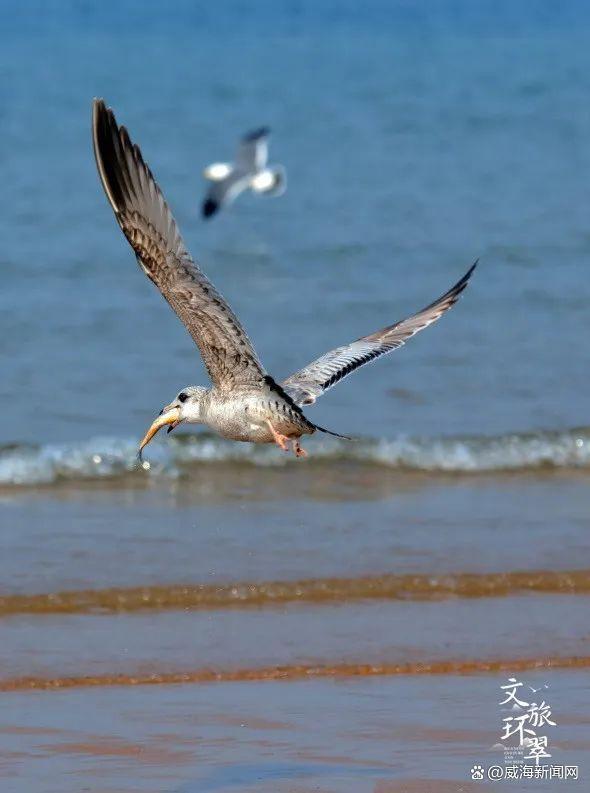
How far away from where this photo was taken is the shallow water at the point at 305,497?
21.3 ft

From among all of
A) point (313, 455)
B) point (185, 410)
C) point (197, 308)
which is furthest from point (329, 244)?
point (197, 308)

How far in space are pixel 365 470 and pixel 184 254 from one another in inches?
160

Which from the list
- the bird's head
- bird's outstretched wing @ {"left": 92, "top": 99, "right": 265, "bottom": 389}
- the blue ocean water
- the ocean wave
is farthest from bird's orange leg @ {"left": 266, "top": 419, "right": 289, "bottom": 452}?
the blue ocean water

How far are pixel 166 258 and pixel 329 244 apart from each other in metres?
11.1

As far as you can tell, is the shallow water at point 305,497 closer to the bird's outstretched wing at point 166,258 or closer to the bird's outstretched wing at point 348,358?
the bird's outstretched wing at point 348,358

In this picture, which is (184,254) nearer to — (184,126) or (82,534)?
(82,534)

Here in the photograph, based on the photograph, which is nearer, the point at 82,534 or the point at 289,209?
the point at 82,534

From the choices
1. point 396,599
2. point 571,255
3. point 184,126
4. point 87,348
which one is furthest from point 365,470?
point 184,126

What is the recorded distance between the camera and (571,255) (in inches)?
676

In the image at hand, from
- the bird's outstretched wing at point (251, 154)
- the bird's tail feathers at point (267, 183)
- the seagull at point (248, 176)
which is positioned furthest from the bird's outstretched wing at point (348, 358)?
the bird's outstretched wing at point (251, 154)

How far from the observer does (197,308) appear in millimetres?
6570

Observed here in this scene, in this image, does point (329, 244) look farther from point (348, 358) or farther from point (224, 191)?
point (348, 358)

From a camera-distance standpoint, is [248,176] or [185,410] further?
[248,176]

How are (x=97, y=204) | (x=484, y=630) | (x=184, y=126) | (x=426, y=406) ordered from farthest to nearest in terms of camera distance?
(x=184, y=126)
(x=97, y=204)
(x=426, y=406)
(x=484, y=630)
